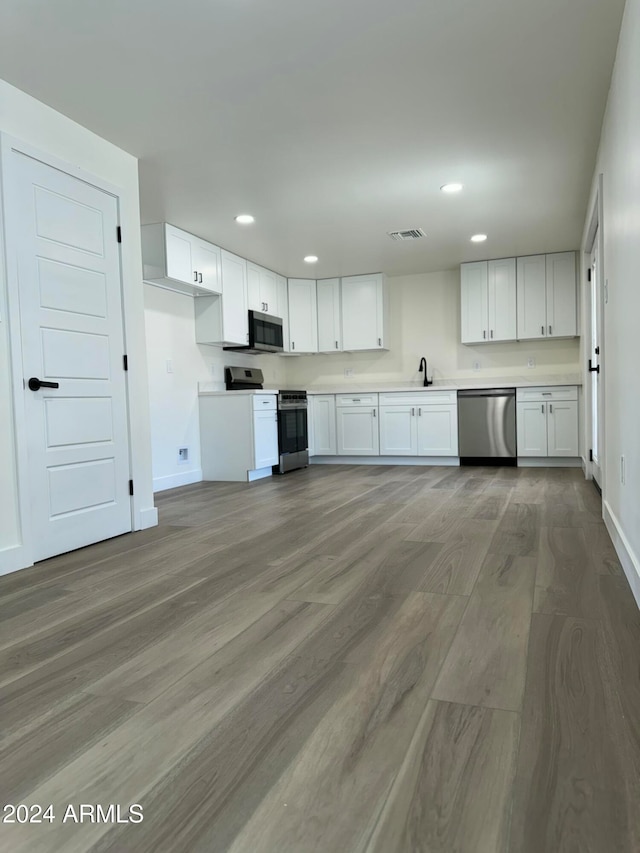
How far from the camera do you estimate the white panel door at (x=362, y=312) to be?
6.69 meters

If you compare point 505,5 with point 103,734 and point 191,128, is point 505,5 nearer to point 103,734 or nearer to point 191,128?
point 191,128

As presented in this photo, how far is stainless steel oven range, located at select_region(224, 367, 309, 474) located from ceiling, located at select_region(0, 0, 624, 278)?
6.27 ft

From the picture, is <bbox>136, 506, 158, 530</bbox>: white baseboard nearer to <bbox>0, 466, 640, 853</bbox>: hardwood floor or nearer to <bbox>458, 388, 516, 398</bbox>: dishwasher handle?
<bbox>0, 466, 640, 853</bbox>: hardwood floor

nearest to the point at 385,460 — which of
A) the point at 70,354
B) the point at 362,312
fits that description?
the point at 362,312

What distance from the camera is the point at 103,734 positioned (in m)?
1.29


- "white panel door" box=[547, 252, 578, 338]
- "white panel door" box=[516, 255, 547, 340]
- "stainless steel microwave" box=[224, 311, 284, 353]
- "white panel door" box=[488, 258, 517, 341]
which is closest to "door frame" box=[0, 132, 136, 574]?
"stainless steel microwave" box=[224, 311, 284, 353]

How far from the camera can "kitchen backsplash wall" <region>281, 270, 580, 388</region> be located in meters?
6.37

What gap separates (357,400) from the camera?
6.59 metres

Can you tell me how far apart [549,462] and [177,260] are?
163 inches

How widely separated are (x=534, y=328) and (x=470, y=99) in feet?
11.5

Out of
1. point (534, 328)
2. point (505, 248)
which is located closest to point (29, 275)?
point (505, 248)

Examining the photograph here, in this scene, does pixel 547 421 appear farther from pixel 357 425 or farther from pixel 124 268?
pixel 124 268

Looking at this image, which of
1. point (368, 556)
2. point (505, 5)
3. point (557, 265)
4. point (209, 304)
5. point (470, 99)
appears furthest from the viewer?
point (557, 265)

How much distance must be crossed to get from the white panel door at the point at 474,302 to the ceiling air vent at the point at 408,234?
4.01 ft
